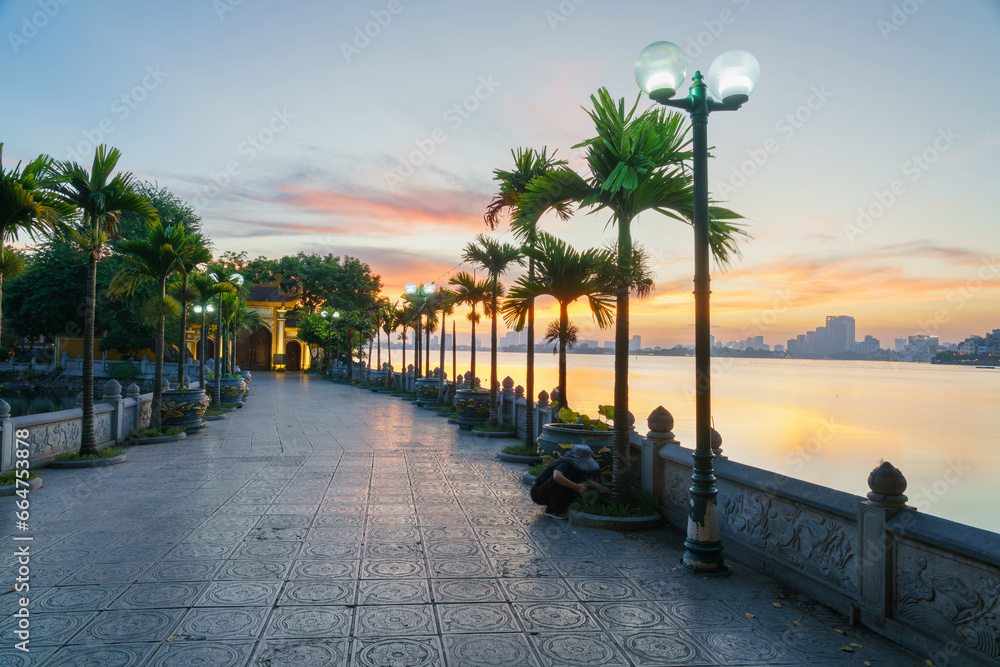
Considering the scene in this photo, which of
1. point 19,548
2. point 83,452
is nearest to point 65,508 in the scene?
point 19,548

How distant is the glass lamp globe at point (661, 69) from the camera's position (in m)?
5.95

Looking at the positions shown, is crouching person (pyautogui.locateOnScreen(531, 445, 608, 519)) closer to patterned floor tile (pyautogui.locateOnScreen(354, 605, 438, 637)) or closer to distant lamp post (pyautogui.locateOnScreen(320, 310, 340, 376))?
patterned floor tile (pyautogui.locateOnScreen(354, 605, 438, 637))

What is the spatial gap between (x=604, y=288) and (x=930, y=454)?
39.2 metres

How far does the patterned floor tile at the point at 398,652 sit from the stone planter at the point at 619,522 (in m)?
3.59

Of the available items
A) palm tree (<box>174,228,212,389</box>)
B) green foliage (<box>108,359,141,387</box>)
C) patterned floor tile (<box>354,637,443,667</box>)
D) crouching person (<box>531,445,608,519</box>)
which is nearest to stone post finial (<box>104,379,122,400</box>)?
palm tree (<box>174,228,212,389</box>)

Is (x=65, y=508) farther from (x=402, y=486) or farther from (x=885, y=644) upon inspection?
(x=885, y=644)

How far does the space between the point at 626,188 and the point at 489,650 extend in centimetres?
534

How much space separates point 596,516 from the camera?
754 centimetres

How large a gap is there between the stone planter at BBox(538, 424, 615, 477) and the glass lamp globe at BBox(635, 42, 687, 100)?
464 centimetres

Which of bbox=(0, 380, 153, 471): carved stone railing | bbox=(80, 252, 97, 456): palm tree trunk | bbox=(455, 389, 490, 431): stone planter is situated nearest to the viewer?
bbox=(0, 380, 153, 471): carved stone railing

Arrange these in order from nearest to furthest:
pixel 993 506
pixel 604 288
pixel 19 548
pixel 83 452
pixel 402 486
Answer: pixel 19 548 → pixel 604 288 → pixel 402 486 → pixel 83 452 → pixel 993 506

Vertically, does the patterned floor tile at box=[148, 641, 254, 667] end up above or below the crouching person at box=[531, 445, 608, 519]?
below

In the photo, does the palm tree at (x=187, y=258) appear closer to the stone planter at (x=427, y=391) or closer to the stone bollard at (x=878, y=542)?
the stone planter at (x=427, y=391)

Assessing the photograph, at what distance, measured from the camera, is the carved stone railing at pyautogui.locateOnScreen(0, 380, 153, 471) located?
9641 millimetres
